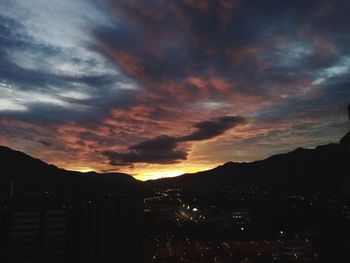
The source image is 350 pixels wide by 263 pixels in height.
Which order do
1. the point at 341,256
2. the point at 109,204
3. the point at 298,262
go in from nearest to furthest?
the point at 341,256 → the point at 298,262 → the point at 109,204

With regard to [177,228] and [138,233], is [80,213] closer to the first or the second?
[138,233]

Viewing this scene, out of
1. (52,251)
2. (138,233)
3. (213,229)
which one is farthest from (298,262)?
(213,229)

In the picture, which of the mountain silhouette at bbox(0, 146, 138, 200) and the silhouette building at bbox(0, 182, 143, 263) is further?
the mountain silhouette at bbox(0, 146, 138, 200)

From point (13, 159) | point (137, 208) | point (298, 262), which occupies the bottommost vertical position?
point (298, 262)

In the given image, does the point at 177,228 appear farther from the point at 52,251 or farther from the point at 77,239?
the point at 77,239

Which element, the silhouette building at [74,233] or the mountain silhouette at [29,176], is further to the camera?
the mountain silhouette at [29,176]

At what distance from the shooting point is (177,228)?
126125 millimetres

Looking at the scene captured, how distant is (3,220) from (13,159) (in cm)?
12228

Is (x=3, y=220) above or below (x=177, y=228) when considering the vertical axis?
above

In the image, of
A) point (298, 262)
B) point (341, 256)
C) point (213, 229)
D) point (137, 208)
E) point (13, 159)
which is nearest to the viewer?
point (341, 256)

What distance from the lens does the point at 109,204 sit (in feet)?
233

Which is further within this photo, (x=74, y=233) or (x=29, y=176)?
(x=29, y=176)

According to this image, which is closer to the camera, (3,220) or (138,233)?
(3,220)

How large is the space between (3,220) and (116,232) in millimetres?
21166
